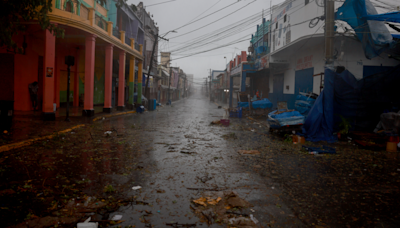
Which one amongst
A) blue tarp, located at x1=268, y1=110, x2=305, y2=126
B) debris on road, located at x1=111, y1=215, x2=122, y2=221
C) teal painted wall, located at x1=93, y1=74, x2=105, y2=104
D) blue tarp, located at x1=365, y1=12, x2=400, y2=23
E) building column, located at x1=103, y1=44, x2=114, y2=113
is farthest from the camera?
teal painted wall, located at x1=93, y1=74, x2=105, y2=104

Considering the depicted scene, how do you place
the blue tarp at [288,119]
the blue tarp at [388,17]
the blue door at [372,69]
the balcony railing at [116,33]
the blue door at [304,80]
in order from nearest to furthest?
the blue tarp at [388,17] → the blue tarp at [288,119] → the blue door at [372,69] → the blue door at [304,80] → the balcony railing at [116,33]

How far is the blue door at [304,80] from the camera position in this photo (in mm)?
16516

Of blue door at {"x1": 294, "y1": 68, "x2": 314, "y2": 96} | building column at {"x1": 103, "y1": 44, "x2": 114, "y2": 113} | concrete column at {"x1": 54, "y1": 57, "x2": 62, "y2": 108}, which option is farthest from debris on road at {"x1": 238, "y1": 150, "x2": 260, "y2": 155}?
concrete column at {"x1": 54, "y1": 57, "x2": 62, "y2": 108}

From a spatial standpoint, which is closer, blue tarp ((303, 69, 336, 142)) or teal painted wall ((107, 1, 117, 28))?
blue tarp ((303, 69, 336, 142))

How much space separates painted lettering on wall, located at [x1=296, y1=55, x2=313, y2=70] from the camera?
55.5 feet

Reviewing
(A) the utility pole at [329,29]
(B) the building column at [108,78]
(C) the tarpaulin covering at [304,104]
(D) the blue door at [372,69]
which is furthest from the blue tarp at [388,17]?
(B) the building column at [108,78]

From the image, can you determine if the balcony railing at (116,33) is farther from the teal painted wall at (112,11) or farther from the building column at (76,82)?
the building column at (76,82)

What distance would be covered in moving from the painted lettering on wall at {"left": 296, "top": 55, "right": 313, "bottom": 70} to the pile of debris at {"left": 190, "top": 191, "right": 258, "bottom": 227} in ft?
49.1

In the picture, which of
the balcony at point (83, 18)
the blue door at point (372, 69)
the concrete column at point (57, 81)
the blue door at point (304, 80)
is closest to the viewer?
the balcony at point (83, 18)

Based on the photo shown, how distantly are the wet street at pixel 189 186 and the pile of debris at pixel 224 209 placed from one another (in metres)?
0.02

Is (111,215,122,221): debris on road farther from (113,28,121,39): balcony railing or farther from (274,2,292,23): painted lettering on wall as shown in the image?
(274,2,292,23): painted lettering on wall

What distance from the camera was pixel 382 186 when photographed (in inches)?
200

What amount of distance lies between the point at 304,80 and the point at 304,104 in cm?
620

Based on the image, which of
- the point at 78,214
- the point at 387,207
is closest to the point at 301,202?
the point at 387,207
